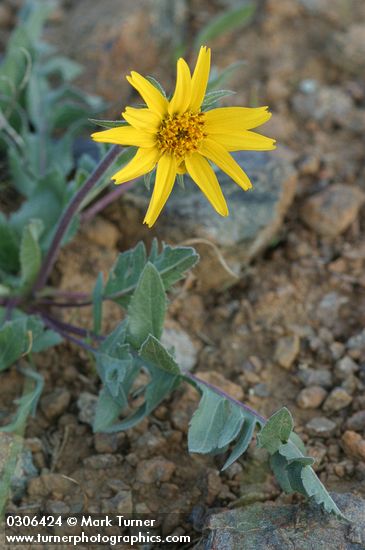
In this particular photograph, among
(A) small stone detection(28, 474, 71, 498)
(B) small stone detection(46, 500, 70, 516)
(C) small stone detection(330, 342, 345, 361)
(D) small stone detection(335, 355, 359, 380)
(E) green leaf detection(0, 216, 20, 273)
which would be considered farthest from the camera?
(E) green leaf detection(0, 216, 20, 273)

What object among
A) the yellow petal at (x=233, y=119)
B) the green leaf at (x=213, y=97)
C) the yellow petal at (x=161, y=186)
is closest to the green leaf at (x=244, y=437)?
the yellow petal at (x=161, y=186)

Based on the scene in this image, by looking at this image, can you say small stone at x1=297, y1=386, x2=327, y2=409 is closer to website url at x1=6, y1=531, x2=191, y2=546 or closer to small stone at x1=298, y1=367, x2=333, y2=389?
small stone at x1=298, y1=367, x2=333, y2=389

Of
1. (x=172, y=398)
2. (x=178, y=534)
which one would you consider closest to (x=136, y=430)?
(x=172, y=398)

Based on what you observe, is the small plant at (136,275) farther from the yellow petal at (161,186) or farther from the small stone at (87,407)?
the small stone at (87,407)

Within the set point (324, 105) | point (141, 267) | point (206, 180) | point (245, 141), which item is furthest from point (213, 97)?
point (324, 105)

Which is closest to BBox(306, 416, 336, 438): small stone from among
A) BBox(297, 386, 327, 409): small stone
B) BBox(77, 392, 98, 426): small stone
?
BBox(297, 386, 327, 409): small stone

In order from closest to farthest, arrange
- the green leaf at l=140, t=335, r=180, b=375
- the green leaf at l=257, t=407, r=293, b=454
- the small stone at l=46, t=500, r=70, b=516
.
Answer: the green leaf at l=257, t=407, r=293, b=454 → the green leaf at l=140, t=335, r=180, b=375 → the small stone at l=46, t=500, r=70, b=516

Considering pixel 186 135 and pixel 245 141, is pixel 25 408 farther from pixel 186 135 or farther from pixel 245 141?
pixel 245 141
